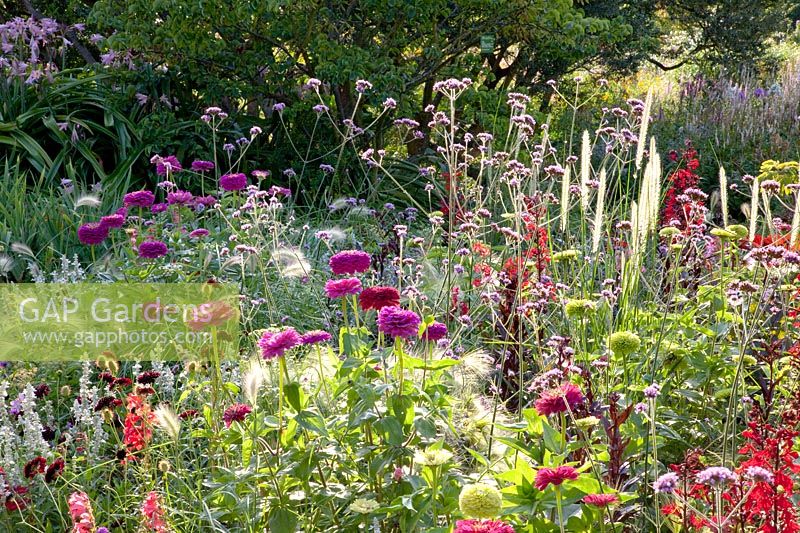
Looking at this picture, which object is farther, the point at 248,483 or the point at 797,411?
the point at 248,483

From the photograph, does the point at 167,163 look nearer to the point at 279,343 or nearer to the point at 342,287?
the point at 342,287

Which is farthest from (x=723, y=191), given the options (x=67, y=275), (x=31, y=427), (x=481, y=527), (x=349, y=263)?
(x=67, y=275)

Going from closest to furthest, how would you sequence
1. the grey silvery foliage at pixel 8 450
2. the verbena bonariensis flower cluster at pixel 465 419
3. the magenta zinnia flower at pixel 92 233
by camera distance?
the verbena bonariensis flower cluster at pixel 465 419
the grey silvery foliage at pixel 8 450
the magenta zinnia flower at pixel 92 233

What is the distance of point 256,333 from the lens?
3467mm

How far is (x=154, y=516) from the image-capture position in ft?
7.51

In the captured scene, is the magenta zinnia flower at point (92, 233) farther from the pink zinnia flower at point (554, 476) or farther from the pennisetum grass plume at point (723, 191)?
the pink zinnia flower at point (554, 476)

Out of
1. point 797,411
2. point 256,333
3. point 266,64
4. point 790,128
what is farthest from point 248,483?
point 790,128

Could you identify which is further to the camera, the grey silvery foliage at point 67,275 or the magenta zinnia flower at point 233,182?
the magenta zinnia flower at point 233,182

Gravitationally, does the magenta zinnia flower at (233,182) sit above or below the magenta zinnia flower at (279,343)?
below

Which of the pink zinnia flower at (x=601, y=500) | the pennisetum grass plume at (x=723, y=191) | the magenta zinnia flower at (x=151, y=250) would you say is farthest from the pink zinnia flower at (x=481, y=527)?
the magenta zinnia flower at (x=151, y=250)

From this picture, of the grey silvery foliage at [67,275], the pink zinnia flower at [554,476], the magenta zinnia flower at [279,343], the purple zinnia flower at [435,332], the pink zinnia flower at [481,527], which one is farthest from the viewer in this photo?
the grey silvery foliage at [67,275]

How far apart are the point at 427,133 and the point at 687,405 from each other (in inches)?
234

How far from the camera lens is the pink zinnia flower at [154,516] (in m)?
2.22

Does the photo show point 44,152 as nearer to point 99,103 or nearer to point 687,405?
point 99,103
